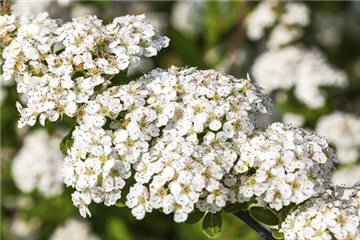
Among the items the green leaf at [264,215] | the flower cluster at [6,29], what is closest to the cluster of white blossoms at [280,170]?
the green leaf at [264,215]

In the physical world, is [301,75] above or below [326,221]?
above

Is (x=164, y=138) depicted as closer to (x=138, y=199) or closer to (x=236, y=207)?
(x=138, y=199)

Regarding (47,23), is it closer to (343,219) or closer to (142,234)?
(343,219)

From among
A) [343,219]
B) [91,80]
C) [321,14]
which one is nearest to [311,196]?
[343,219]

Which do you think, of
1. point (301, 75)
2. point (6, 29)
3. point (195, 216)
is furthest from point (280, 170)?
point (301, 75)

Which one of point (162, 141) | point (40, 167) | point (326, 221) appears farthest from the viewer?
point (40, 167)

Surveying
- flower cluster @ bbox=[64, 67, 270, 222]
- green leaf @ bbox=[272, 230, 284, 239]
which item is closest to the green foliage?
flower cluster @ bbox=[64, 67, 270, 222]

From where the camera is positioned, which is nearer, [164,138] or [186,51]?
[164,138]
